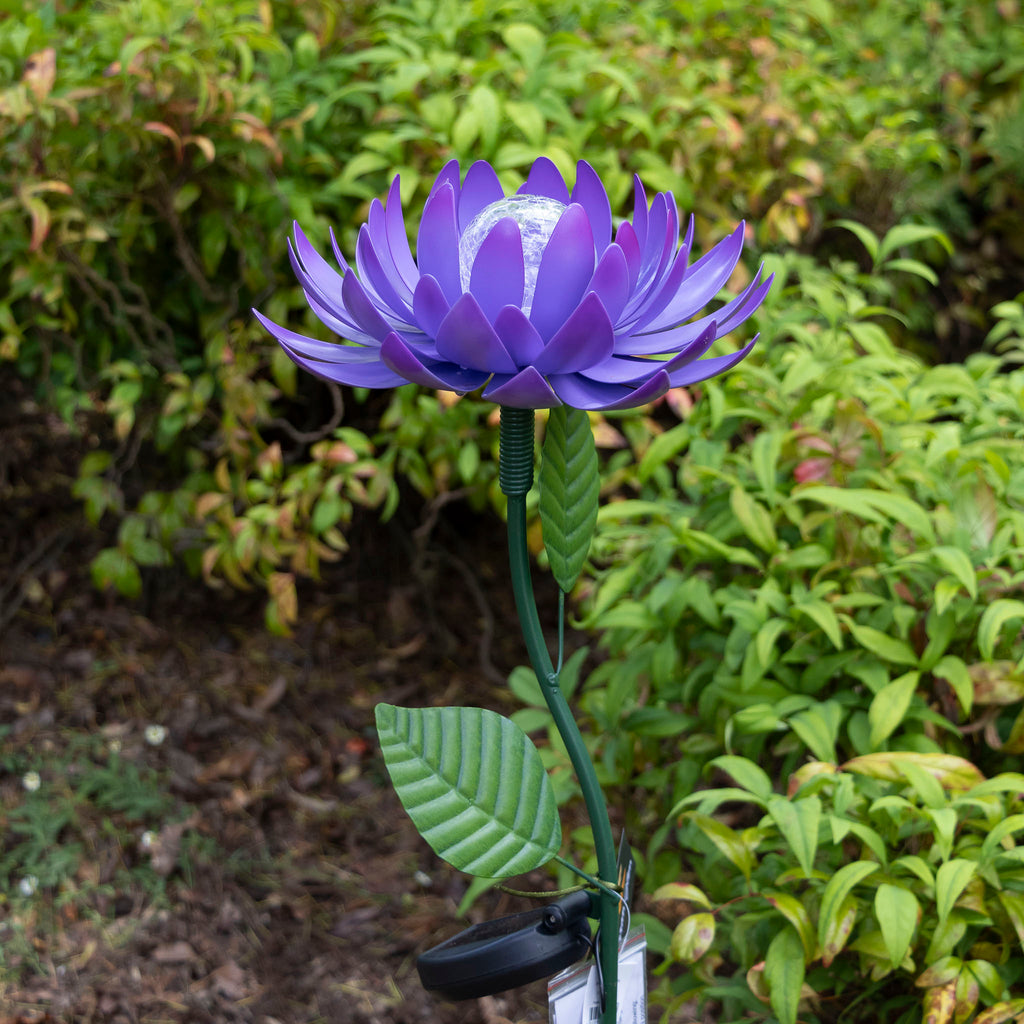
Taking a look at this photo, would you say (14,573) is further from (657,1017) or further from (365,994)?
(657,1017)

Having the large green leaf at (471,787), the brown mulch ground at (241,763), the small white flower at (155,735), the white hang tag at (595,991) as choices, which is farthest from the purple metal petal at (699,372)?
the small white flower at (155,735)

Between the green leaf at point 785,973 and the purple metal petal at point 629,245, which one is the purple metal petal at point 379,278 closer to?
the purple metal petal at point 629,245

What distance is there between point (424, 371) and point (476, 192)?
270 millimetres

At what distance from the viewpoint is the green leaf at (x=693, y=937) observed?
1.08m

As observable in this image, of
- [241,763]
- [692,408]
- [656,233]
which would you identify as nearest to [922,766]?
[656,233]

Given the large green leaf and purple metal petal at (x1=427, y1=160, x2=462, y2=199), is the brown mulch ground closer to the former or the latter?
the large green leaf

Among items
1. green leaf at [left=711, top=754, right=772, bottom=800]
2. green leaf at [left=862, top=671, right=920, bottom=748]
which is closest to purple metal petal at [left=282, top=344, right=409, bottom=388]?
green leaf at [left=711, top=754, right=772, bottom=800]

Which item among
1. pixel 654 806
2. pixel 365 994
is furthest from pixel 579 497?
pixel 365 994

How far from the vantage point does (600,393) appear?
→ 26.3 inches

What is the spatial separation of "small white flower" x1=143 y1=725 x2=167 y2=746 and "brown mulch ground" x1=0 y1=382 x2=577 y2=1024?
0.5 inches

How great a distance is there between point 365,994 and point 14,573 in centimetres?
149

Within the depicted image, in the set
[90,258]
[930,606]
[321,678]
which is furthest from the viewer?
[321,678]

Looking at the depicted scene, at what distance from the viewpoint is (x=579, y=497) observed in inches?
31.2

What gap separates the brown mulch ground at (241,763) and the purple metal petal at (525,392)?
1384 mm
